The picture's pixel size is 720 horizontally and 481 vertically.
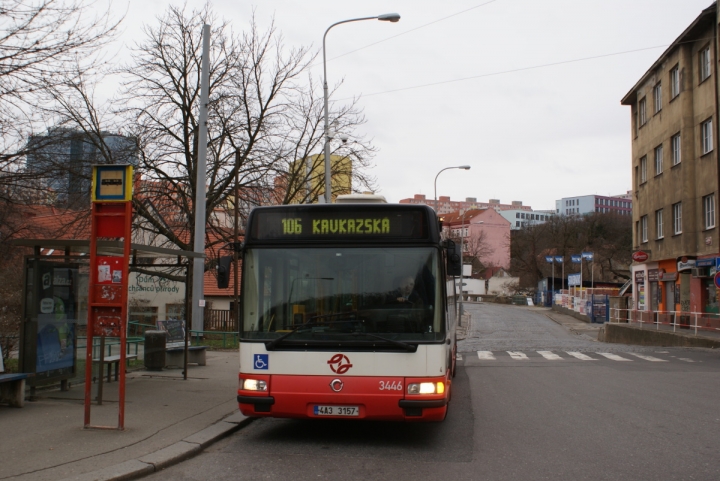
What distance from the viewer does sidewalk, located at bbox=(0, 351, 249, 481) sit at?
6.34m

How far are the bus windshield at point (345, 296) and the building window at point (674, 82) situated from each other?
103 feet

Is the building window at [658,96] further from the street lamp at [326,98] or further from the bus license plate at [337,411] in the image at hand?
the bus license plate at [337,411]

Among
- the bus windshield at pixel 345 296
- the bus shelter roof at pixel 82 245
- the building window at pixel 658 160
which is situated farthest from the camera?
the building window at pixel 658 160

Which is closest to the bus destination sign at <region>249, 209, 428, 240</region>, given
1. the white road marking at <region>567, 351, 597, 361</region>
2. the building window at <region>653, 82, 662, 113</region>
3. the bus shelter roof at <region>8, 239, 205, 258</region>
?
the bus shelter roof at <region>8, 239, 205, 258</region>

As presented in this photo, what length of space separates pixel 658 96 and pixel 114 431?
36767mm

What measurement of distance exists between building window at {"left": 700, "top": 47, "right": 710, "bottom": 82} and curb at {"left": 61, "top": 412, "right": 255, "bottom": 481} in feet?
97.6

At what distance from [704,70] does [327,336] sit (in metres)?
30.3

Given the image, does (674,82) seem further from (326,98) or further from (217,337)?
(217,337)

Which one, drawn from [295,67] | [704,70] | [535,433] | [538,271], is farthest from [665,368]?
[538,271]

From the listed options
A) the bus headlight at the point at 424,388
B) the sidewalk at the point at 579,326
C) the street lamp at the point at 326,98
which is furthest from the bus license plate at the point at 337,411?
the sidewalk at the point at 579,326

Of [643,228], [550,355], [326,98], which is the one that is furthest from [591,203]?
[550,355]

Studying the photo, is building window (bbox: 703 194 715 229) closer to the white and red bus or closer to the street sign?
the street sign

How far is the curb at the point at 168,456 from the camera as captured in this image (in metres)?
6.10

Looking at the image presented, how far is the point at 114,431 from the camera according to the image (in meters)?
7.87
